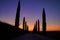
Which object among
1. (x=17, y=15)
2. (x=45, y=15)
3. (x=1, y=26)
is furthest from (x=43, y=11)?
(x=1, y=26)

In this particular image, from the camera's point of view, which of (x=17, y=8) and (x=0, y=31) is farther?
(x=17, y=8)

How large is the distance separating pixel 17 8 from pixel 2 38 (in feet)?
49.1

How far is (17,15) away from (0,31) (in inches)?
496

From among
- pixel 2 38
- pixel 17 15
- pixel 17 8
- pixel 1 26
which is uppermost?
pixel 17 8

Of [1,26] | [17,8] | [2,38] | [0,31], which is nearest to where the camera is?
[2,38]

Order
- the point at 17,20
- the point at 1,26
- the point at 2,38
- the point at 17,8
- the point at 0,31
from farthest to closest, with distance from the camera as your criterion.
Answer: the point at 17,8 → the point at 17,20 → the point at 1,26 → the point at 0,31 → the point at 2,38

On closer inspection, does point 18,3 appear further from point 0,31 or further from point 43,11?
point 0,31

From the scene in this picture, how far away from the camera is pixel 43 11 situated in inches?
958

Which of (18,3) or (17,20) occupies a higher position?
(18,3)

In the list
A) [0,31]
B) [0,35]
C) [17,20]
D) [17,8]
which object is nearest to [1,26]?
[0,31]

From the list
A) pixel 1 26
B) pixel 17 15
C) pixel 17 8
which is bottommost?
pixel 1 26

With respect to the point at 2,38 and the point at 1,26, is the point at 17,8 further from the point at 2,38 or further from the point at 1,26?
the point at 2,38

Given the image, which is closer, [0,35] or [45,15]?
[0,35]

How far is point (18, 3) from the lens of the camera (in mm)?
25266
